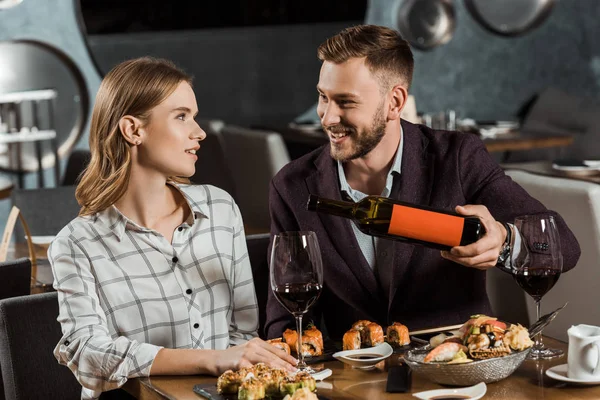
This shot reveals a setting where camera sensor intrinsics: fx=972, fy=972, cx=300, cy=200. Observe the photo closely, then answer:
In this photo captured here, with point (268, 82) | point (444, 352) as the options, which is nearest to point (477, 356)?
point (444, 352)

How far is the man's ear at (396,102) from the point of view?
2.25m

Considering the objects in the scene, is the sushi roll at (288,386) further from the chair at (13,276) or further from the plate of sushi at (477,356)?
the chair at (13,276)

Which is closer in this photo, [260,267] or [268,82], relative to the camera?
[260,267]

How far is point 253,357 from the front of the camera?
163 cm

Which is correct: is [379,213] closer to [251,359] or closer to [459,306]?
[251,359]

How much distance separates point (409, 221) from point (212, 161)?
11.9 feet

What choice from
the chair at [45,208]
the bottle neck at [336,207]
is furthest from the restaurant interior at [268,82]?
the bottle neck at [336,207]

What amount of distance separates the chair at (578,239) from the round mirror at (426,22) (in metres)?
3.92

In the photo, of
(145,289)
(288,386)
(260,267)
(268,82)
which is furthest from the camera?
(268,82)

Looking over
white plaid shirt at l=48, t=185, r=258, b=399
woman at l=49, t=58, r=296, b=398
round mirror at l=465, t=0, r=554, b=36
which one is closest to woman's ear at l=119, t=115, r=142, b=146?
woman at l=49, t=58, r=296, b=398

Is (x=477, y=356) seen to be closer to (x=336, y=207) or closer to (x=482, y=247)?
(x=482, y=247)

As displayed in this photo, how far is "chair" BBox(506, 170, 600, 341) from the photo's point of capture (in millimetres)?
2646

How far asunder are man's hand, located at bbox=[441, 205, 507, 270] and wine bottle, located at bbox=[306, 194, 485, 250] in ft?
0.04

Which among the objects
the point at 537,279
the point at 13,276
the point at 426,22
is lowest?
the point at 13,276
